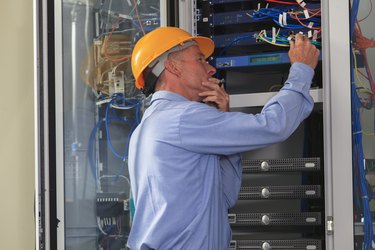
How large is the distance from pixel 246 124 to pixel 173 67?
16.8 inches

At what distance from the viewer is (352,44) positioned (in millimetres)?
2732

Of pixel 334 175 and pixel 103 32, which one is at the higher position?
pixel 103 32

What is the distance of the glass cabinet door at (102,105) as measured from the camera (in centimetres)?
320

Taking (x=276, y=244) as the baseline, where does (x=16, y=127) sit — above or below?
above

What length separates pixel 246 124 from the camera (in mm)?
2162

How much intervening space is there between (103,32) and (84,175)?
70 centimetres

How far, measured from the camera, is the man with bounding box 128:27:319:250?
218cm

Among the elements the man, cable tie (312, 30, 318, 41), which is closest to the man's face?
the man

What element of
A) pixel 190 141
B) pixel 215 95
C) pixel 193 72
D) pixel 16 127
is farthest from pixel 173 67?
pixel 16 127

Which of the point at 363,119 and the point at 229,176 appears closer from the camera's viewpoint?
the point at 229,176

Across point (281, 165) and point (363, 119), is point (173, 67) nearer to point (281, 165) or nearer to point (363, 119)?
point (281, 165)

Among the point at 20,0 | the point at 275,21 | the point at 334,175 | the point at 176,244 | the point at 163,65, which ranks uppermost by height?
the point at 20,0

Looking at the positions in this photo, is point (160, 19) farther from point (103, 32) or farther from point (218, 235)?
point (218, 235)

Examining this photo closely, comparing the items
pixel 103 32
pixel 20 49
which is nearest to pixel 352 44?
pixel 103 32
